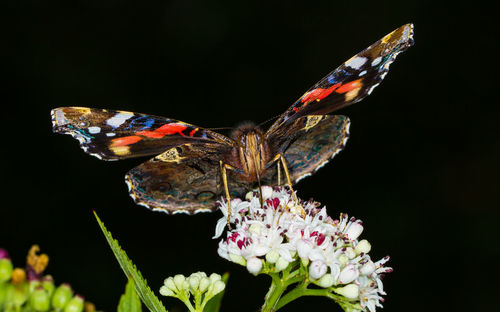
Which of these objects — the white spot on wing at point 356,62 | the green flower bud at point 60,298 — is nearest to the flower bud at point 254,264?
the green flower bud at point 60,298

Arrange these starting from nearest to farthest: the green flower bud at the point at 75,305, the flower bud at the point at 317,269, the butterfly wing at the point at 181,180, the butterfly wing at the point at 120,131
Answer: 1. the green flower bud at the point at 75,305
2. the flower bud at the point at 317,269
3. the butterfly wing at the point at 120,131
4. the butterfly wing at the point at 181,180

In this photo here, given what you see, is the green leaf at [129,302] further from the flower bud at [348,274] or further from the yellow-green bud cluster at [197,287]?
the flower bud at [348,274]

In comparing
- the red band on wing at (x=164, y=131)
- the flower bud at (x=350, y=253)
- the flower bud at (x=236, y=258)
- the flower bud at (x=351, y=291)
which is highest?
the red band on wing at (x=164, y=131)

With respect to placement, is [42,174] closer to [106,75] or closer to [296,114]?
[106,75]

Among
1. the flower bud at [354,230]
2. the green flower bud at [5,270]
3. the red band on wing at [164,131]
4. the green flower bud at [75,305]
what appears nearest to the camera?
the green flower bud at [5,270]

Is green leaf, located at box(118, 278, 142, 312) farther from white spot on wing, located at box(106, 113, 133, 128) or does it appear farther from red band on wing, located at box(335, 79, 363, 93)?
red band on wing, located at box(335, 79, 363, 93)

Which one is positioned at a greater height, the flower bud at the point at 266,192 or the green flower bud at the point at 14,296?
the green flower bud at the point at 14,296
